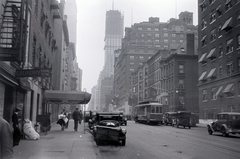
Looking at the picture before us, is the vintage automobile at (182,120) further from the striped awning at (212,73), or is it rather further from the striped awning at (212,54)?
the striped awning at (212,54)

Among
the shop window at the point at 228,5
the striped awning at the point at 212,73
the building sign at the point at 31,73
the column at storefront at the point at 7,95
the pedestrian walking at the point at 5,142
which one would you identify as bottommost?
the pedestrian walking at the point at 5,142

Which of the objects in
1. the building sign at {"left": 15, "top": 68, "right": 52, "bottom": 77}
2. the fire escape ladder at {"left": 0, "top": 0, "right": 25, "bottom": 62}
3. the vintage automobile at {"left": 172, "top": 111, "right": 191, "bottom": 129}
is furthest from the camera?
the vintage automobile at {"left": 172, "top": 111, "right": 191, "bottom": 129}

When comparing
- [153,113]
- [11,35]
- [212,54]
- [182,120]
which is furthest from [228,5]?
[11,35]

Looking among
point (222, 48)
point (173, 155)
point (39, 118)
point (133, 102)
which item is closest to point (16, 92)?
point (39, 118)

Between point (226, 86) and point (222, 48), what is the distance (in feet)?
19.8

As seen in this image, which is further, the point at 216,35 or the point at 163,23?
the point at 163,23

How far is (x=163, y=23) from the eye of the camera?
5103 inches

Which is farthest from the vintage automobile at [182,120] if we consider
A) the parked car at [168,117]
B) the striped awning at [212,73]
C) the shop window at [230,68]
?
the striped awning at [212,73]

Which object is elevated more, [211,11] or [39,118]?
[211,11]

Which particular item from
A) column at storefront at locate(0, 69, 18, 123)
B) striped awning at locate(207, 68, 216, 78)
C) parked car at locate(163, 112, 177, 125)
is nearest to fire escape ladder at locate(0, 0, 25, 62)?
column at storefront at locate(0, 69, 18, 123)

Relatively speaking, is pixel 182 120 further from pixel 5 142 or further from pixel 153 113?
pixel 5 142

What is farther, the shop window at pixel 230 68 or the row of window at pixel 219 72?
the shop window at pixel 230 68

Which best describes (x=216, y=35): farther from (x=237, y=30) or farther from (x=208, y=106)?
(x=208, y=106)

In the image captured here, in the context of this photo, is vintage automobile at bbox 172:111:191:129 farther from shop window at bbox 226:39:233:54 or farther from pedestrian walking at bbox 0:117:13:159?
pedestrian walking at bbox 0:117:13:159
